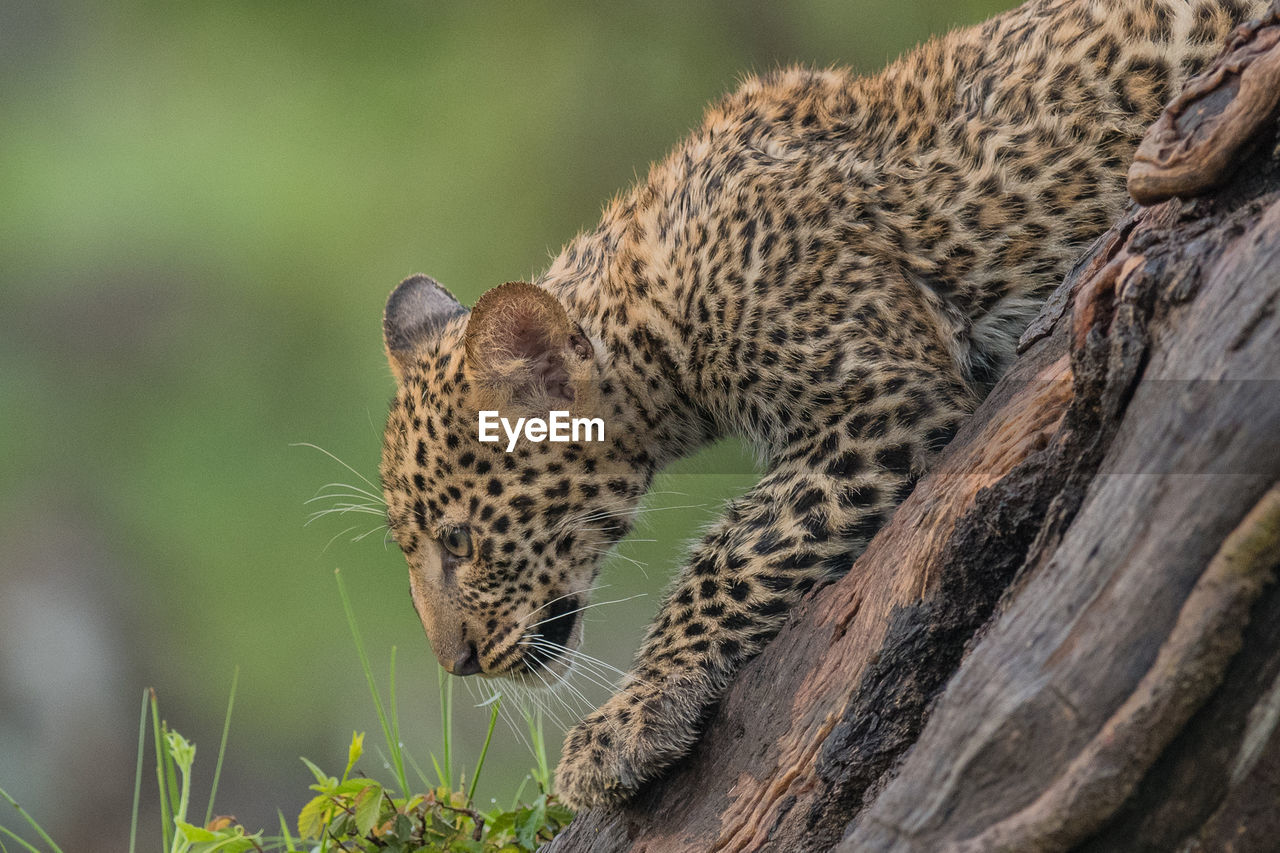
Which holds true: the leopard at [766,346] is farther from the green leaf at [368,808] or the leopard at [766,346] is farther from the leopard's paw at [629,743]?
the green leaf at [368,808]

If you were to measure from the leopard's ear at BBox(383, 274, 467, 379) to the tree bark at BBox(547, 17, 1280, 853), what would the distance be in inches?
91.8

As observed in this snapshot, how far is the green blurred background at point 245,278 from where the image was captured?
9.69 meters

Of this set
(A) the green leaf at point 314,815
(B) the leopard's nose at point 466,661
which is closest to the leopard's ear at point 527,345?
(B) the leopard's nose at point 466,661

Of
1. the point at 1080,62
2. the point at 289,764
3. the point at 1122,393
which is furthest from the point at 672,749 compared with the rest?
the point at 289,764

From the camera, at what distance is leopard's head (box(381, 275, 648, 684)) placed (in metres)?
3.83

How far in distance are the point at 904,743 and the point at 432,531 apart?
1855 mm

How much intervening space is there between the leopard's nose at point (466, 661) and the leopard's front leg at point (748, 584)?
58 centimetres

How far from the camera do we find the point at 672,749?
3254 mm

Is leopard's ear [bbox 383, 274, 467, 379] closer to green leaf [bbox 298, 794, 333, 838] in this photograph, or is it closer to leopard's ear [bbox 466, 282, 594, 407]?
leopard's ear [bbox 466, 282, 594, 407]

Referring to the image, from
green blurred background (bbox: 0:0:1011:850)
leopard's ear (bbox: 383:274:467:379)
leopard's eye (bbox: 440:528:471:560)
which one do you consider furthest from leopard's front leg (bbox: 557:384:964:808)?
green blurred background (bbox: 0:0:1011:850)

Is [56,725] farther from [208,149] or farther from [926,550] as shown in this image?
[926,550]

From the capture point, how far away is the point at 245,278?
33.7 ft

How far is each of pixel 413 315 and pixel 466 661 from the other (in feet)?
4.65

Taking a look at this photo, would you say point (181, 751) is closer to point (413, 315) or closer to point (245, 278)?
point (413, 315)
